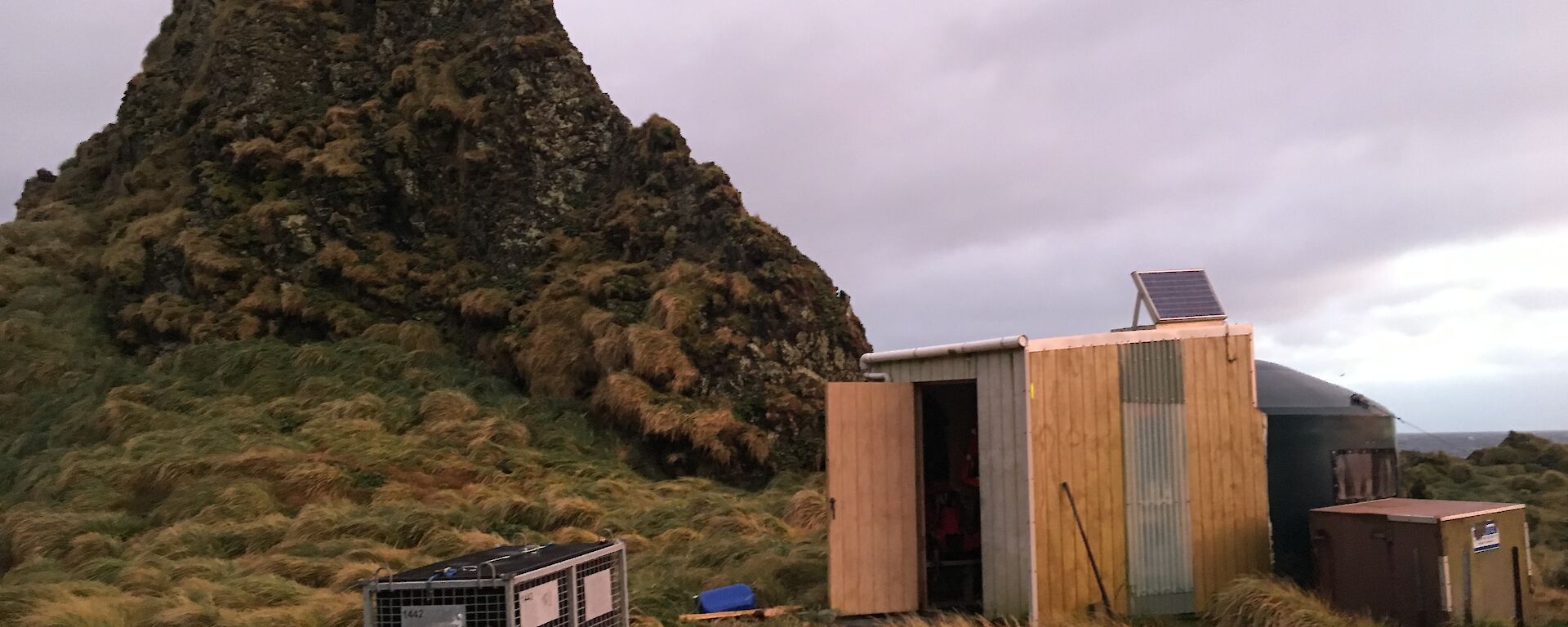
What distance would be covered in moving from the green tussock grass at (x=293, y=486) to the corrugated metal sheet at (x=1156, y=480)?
3.03 m

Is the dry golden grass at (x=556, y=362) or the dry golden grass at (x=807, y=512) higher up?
the dry golden grass at (x=556, y=362)

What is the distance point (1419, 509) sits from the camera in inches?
344

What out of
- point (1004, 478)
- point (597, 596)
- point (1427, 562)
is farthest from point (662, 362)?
point (1427, 562)

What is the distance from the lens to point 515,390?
808 inches

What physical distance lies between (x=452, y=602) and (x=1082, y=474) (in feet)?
17.8

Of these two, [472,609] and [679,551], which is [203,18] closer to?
[679,551]

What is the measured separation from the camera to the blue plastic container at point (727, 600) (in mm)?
9445

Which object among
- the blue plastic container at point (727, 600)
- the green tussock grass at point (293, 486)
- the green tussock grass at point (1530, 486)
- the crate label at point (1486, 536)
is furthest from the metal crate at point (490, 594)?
the green tussock grass at point (1530, 486)

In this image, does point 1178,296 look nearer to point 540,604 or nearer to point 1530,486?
point 540,604

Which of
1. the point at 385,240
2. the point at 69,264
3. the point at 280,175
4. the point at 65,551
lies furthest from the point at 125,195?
the point at 65,551

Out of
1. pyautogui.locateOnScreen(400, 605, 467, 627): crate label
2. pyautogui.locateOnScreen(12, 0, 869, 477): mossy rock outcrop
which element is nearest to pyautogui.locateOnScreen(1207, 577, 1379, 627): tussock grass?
pyautogui.locateOnScreen(400, 605, 467, 627): crate label

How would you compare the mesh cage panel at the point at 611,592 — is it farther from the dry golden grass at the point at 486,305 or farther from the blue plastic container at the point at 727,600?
the dry golden grass at the point at 486,305

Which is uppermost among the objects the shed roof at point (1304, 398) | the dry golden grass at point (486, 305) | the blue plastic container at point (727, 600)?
the dry golden grass at point (486, 305)

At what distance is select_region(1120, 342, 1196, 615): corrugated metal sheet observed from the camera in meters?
8.83
